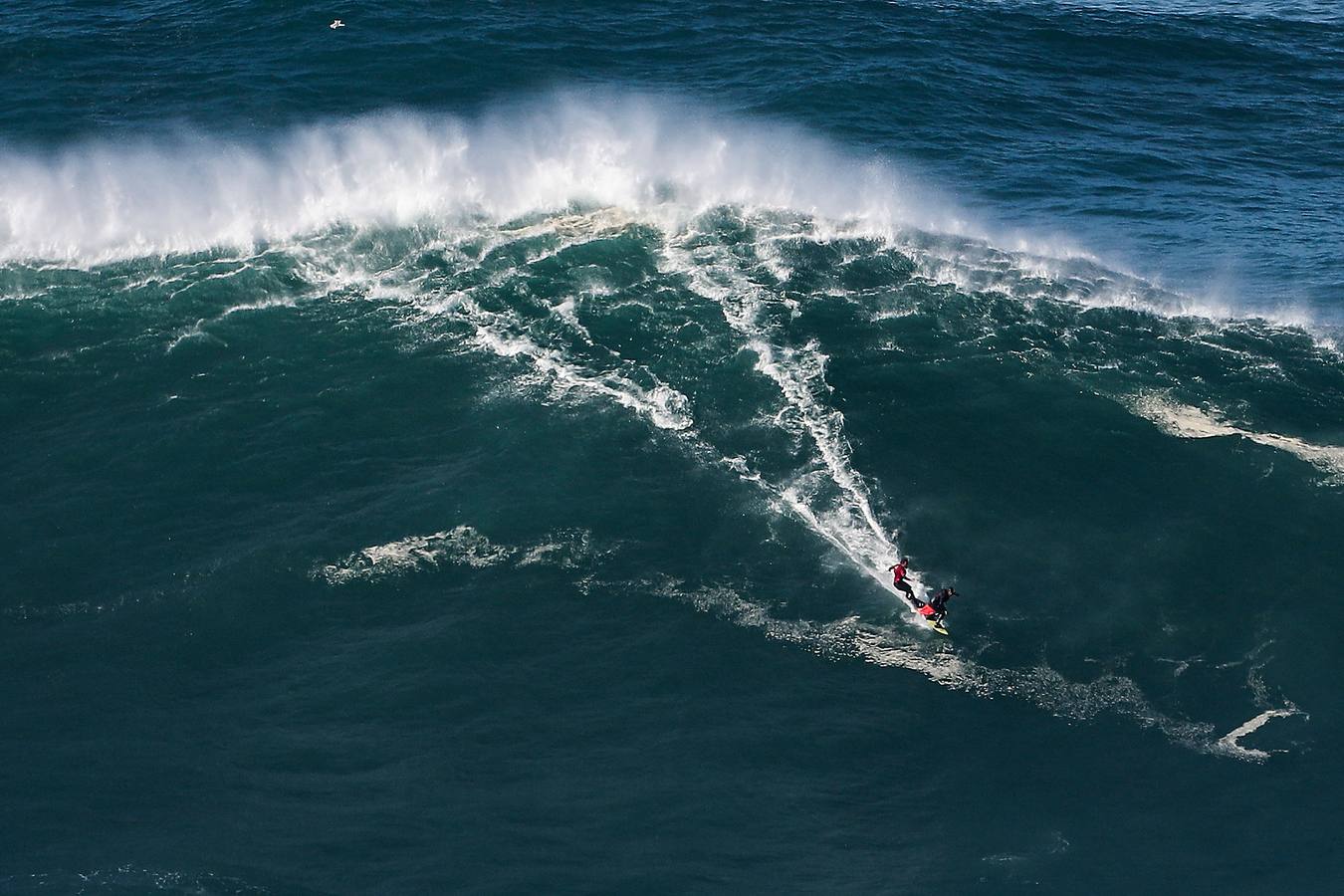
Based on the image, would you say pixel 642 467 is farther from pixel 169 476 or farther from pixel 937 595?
pixel 169 476

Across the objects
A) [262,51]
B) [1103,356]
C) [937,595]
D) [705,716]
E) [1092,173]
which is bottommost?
[705,716]

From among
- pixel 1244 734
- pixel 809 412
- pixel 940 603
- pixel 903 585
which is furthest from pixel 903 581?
pixel 1244 734

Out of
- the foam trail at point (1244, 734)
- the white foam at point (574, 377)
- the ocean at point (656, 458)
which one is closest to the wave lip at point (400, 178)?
the ocean at point (656, 458)

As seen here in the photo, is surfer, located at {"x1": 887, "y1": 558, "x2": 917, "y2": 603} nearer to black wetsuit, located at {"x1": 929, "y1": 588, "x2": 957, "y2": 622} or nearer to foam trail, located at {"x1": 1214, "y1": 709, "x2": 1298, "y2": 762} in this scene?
black wetsuit, located at {"x1": 929, "y1": 588, "x2": 957, "y2": 622}

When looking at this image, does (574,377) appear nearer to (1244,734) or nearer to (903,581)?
(903,581)

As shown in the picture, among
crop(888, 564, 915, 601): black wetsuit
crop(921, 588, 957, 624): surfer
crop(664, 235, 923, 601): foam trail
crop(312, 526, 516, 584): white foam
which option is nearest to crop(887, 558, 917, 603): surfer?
crop(888, 564, 915, 601): black wetsuit

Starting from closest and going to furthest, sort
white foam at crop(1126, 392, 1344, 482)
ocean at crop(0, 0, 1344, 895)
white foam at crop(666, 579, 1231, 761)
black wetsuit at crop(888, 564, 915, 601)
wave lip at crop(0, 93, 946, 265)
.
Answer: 1. ocean at crop(0, 0, 1344, 895)
2. white foam at crop(666, 579, 1231, 761)
3. black wetsuit at crop(888, 564, 915, 601)
4. white foam at crop(1126, 392, 1344, 482)
5. wave lip at crop(0, 93, 946, 265)

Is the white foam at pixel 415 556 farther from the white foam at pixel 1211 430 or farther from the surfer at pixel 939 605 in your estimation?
the white foam at pixel 1211 430

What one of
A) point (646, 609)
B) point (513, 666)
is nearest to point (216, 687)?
point (513, 666)
